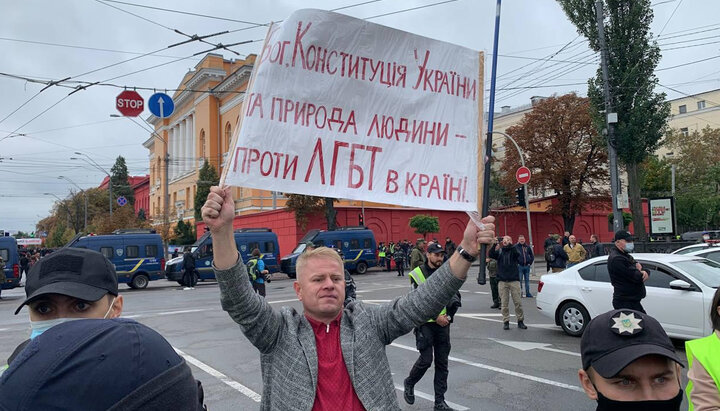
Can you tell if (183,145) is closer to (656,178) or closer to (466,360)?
(656,178)

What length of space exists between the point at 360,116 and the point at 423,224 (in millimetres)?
33830

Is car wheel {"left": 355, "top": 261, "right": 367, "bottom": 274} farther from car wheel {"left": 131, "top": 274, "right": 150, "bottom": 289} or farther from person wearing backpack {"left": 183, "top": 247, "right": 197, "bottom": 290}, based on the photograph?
car wheel {"left": 131, "top": 274, "right": 150, "bottom": 289}

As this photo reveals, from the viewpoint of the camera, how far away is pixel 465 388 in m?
6.66

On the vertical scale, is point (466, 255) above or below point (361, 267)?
above

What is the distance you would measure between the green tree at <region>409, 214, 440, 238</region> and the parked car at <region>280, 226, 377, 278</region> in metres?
6.21

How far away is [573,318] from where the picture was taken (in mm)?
9883

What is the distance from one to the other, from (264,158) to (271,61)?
21.9 inches

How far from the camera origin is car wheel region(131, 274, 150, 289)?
80.8 feet

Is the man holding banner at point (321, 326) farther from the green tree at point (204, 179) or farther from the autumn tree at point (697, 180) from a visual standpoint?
the autumn tree at point (697, 180)

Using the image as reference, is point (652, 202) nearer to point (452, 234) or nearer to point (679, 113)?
point (452, 234)

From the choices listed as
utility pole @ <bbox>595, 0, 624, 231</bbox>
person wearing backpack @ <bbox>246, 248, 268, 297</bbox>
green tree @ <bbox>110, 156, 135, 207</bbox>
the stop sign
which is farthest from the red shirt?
green tree @ <bbox>110, 156, 135, 207</bbox>

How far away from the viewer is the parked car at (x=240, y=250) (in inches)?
1015

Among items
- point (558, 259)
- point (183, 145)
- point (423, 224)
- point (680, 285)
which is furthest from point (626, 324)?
point (183, 145)

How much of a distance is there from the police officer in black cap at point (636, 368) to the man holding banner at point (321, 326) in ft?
2.37
